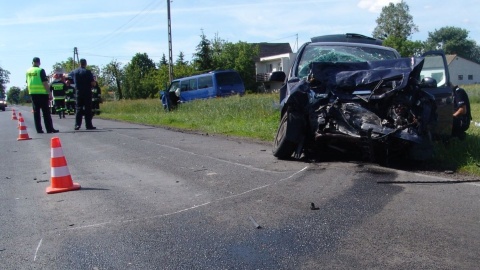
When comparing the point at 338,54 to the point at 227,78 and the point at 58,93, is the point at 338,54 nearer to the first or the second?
the point at 227,78

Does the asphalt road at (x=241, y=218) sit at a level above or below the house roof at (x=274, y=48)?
below

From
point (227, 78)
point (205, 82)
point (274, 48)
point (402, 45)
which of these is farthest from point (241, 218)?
point (274, 48)

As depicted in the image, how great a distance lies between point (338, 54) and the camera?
8703 mm

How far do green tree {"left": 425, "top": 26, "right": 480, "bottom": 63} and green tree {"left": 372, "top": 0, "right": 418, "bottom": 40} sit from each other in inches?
1144

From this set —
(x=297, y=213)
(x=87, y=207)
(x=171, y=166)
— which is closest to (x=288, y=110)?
(x=171, y=166)

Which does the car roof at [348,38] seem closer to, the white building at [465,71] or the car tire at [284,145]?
the car tire at [284,145]

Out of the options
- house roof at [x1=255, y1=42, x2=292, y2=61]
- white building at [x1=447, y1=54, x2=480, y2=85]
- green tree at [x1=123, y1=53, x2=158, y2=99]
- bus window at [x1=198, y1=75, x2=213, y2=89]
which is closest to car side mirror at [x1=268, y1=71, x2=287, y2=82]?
bus window at [x1=198, y1=75, x2=213, y2=89]

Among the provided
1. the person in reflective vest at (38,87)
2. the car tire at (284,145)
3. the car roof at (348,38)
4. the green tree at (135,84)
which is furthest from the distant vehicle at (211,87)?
the green tree at (135,84)

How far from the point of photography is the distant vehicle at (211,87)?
1117 inches

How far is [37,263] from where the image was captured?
3.93 m

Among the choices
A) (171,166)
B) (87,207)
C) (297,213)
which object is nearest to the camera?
(297,213)

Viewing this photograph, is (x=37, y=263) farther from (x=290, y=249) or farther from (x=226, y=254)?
(x=290, y=249)

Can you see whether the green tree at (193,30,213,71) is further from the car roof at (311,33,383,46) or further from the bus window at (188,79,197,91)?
the car roof at (311,33,383,46)

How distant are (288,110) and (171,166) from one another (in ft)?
6.76
